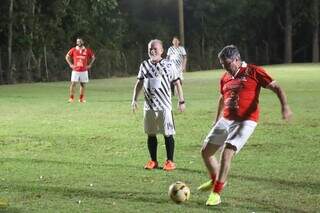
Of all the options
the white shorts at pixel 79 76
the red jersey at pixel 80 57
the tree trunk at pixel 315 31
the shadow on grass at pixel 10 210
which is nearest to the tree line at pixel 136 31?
the tree trunk at pixel 315 31

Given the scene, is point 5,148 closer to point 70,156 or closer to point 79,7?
point 70,156

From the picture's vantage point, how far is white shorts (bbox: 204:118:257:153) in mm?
8289

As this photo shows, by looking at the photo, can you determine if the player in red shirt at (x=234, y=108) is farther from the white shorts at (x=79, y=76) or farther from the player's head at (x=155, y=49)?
the white shorts at (x=79, y=76)

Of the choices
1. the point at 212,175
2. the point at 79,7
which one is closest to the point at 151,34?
the point at 79,7

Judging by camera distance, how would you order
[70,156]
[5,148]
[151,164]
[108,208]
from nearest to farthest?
[108,208] → [151,164] → [70,156] → [5,148]

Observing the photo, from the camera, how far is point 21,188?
9.17 m

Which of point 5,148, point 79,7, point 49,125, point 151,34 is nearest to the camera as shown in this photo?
point 5,148

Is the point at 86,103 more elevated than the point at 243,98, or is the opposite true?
the point at 243,98

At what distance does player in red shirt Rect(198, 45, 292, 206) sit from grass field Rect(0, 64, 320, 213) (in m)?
0.50

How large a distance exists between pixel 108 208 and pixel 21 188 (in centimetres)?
173

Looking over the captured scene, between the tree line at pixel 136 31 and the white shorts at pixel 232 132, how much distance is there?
34479 millimetres

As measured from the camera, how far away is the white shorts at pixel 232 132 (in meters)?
8.29

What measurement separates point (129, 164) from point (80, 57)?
12392 millimetres

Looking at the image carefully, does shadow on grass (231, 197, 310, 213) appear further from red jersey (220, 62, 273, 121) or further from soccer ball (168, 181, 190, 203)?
red jersey (220, 62, 273, 121)
